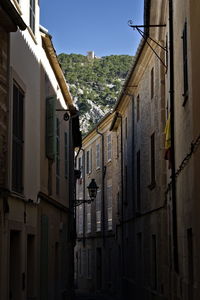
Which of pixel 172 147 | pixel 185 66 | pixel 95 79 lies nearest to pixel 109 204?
pixel 172 147

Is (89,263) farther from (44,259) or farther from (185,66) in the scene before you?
(185,66)

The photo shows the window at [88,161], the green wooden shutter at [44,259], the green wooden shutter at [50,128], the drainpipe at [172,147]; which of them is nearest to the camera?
the drainpipe at [172,147]

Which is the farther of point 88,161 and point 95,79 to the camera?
point 95,79

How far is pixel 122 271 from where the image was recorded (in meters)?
29.4

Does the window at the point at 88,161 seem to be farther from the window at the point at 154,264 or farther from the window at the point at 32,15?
the window at the point at 32,15

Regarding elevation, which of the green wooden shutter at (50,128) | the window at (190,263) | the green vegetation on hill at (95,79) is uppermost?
the green vegetation on hill at (95,79)

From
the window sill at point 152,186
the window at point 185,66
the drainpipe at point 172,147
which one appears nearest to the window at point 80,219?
the window sill at point 152,186

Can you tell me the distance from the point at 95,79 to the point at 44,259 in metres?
95.1

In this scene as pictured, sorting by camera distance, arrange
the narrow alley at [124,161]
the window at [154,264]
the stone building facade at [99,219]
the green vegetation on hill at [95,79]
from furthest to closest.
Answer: the green vegetation on hill at [95,79], the stone building facade at [99,219], the window at [154,264], the narrow alley at [124,161]

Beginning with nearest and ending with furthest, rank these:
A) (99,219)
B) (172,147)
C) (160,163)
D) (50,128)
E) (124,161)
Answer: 1. (172,147)
2. (50,128)
3. (160,163)
4. (124,161)
5. (99,219)

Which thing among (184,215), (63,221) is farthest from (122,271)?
(184,215)

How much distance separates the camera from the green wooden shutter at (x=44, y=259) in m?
15.8

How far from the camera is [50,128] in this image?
55.8 feet

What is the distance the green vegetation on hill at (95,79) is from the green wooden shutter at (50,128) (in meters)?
76.8
